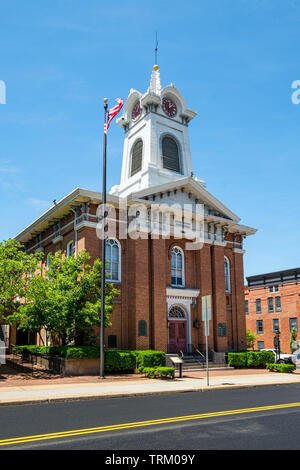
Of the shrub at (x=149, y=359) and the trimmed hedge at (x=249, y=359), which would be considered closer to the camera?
the shrub at (x=149, y=359)

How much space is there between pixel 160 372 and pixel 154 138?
66.4 feet

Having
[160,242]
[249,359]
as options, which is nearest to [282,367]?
[249,359]

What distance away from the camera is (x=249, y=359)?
94.8ft

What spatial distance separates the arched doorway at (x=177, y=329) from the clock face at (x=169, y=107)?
16821 mm

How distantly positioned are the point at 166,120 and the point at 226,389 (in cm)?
2481

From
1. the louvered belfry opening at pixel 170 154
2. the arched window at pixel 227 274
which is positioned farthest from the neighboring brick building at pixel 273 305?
the louvered belfry opening at pixel 170 154

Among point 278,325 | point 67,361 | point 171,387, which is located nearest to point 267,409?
point 171,387

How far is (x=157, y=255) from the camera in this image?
28.5 meters

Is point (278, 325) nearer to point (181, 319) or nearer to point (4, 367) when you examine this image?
point (181, 319)

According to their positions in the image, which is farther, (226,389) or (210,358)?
(210,358)

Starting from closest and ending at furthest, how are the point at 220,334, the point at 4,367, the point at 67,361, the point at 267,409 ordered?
the point at 267,409 → the point at 67,361 → the point at 4,367 → the point at 220,334

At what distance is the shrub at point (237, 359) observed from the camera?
28.4m

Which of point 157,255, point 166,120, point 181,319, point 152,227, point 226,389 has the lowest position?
point 226,389

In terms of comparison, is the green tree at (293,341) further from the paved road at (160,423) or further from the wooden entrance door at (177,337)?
the paved road at (160,423)
